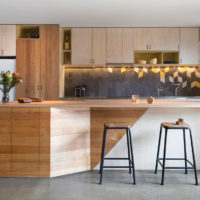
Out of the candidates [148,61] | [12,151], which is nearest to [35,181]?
[12,151]

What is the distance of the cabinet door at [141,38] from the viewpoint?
17.3ft

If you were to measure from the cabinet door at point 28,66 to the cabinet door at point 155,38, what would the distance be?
2.43 m

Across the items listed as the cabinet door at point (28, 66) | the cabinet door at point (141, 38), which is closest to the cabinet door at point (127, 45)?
the cabinet door at point (141, 38)

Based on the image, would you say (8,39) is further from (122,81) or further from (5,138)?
(5,138)

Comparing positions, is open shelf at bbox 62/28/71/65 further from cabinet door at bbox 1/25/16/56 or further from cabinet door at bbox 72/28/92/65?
cabinet door at bbox 1/25/16/56

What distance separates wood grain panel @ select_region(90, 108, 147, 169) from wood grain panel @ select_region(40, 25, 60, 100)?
6.76 ft

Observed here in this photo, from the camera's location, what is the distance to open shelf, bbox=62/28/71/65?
17.6ft

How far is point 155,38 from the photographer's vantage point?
5.28m

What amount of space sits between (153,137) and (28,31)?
375 centimetres

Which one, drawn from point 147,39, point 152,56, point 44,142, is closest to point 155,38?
point 147,39

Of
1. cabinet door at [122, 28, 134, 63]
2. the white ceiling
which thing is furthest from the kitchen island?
cabinet door at [122, 28, 134, 63]

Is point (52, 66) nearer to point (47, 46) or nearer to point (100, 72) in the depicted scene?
point (47, 46)

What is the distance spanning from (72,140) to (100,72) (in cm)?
289

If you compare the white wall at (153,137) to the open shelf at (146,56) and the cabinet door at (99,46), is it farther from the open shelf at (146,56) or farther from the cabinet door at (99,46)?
the open shelf at (146,56)
